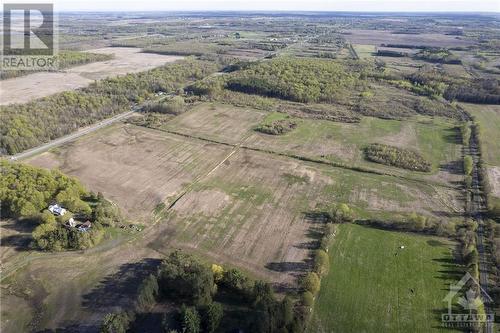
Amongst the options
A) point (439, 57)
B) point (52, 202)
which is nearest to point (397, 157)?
point (52, 202)

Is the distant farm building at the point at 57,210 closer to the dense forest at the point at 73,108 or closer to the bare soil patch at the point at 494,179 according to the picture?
the dense forest at the point at 73,108

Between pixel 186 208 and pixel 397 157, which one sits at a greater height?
pixel 397 157

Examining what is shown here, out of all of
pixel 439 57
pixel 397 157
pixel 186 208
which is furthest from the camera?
pixel 439 57

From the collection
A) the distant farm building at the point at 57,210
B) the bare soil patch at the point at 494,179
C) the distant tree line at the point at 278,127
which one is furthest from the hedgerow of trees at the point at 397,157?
the distant farm building at the point at 57,210

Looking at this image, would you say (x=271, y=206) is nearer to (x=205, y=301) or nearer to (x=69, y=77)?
(x=205, y=301)

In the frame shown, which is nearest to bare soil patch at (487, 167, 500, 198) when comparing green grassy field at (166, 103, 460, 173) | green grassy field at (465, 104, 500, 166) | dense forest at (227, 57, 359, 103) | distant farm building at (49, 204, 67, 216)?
green grassy field at (465, 104, 500, 166)

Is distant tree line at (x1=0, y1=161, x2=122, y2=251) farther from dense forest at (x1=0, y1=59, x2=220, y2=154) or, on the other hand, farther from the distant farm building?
dense forest at (x1=0, y1=59, x2=220, y2=154)
